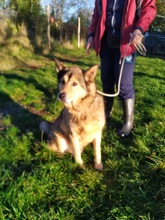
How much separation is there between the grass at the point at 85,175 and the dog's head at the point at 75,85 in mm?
713

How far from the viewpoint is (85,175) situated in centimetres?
240

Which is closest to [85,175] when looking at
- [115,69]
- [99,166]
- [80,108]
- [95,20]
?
[99,166]

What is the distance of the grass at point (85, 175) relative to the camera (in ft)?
6.21

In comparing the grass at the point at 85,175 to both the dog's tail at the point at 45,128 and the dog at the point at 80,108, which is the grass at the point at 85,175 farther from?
the dog at the point at 80,108

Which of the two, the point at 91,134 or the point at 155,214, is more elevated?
the point at 91,134

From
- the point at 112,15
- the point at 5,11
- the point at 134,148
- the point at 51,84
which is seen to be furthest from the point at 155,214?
the point at 5,11

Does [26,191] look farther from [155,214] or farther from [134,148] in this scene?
[134,148]

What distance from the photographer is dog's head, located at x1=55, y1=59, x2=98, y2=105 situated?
253 centimetres

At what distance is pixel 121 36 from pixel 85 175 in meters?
A: 1.66

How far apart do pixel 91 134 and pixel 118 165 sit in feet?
1.50

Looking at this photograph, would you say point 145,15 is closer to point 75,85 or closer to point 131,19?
point 131,19

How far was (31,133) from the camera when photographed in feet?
10.4

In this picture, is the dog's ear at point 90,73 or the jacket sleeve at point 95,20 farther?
the jacket sleeve at point 95,20

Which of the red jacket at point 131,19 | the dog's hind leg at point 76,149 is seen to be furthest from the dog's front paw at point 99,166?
the red jacket at point 131,19
